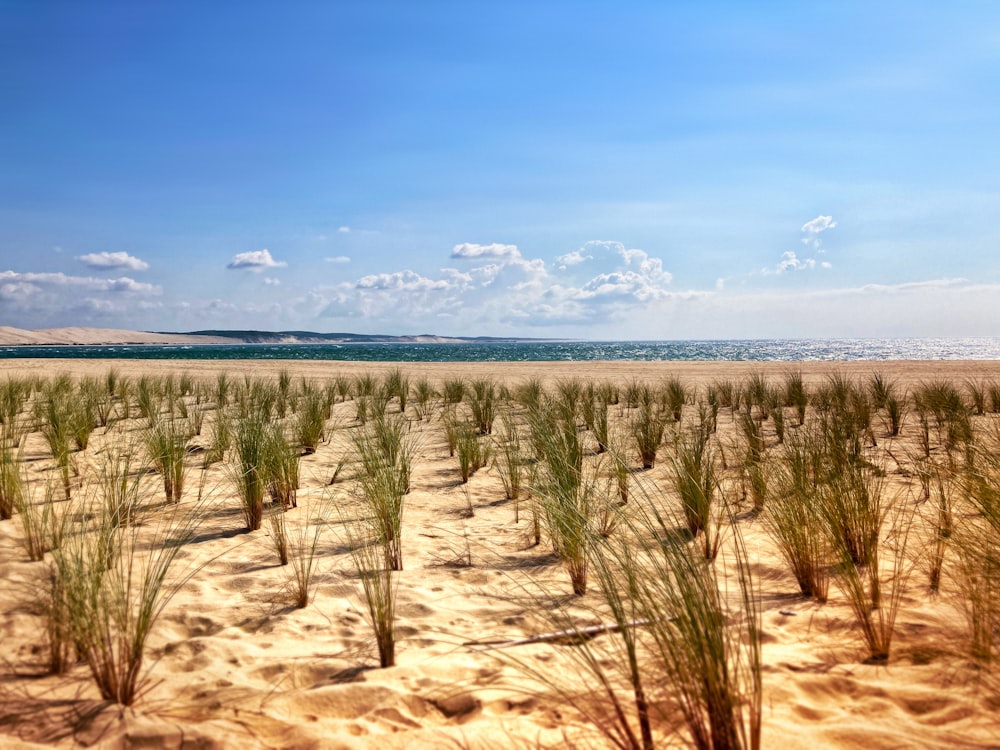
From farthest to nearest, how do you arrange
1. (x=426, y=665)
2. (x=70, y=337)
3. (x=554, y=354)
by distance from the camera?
(x=70, y=337)
(x=554, y=354)
(x=426, y=665)

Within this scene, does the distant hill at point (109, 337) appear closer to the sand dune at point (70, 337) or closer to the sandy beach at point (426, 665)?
the sand dune at point (70, 337)

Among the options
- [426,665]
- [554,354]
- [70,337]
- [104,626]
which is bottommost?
[426,665]

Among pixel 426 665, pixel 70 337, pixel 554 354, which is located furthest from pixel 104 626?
pixel 70 337

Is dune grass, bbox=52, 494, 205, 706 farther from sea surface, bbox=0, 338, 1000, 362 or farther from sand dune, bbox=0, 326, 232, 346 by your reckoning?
sand dune, bbox=0, 326, 232, 346

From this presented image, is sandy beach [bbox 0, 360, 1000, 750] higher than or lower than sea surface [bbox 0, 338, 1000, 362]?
lower

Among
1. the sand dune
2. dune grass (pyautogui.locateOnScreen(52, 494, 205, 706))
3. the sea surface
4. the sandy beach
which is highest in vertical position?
the sand dune

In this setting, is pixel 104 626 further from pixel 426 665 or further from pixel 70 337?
pixel 70 337

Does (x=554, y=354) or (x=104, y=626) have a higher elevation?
(x=554, y=354)

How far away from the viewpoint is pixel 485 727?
1597 mm

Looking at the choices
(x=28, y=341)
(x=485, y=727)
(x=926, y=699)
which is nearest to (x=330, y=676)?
(x=485, y=727)

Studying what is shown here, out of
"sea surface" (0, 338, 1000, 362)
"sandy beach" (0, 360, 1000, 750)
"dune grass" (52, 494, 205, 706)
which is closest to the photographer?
"sandy beach" (0, 360, 1000, 750)

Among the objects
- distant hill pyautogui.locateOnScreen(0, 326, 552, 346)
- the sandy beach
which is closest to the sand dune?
distant hill pyautogui.locateOnScreen(0, 326, 552, 346)

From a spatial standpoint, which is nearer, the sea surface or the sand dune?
the sea surface

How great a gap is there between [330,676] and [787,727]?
137cm
